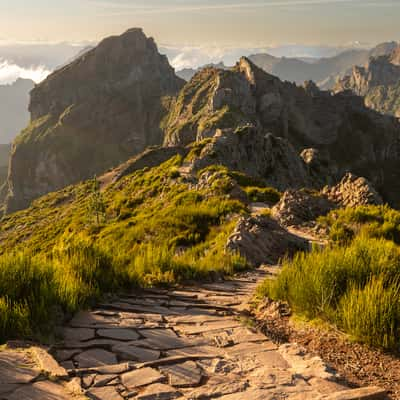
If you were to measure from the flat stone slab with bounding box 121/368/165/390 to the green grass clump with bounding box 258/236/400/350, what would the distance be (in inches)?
99.0

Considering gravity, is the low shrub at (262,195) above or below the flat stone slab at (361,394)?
below

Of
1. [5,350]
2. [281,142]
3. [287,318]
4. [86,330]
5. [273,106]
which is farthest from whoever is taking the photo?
[273,106]

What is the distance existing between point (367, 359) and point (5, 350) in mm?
4127

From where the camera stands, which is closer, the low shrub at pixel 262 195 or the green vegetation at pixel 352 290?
the green vegetation at pixel 352 290

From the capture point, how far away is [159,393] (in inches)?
167

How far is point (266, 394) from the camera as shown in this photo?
421 centimetres

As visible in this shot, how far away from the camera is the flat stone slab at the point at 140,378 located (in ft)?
14.5

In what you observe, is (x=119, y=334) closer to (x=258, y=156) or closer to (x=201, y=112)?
(x=258, y=156)

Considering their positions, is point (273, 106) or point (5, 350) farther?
point (273, 106)

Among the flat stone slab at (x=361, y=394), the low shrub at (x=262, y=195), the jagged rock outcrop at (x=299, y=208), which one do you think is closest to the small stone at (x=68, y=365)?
the flat stone slab at (x=361, y=394)

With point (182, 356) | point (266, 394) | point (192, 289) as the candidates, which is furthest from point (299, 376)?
point (192, 289)

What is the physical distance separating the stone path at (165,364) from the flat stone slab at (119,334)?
0.01 m

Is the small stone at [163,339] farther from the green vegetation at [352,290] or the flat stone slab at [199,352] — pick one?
the green vegetation at [352,290]

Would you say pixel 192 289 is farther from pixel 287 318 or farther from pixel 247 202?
pixel 247 202
